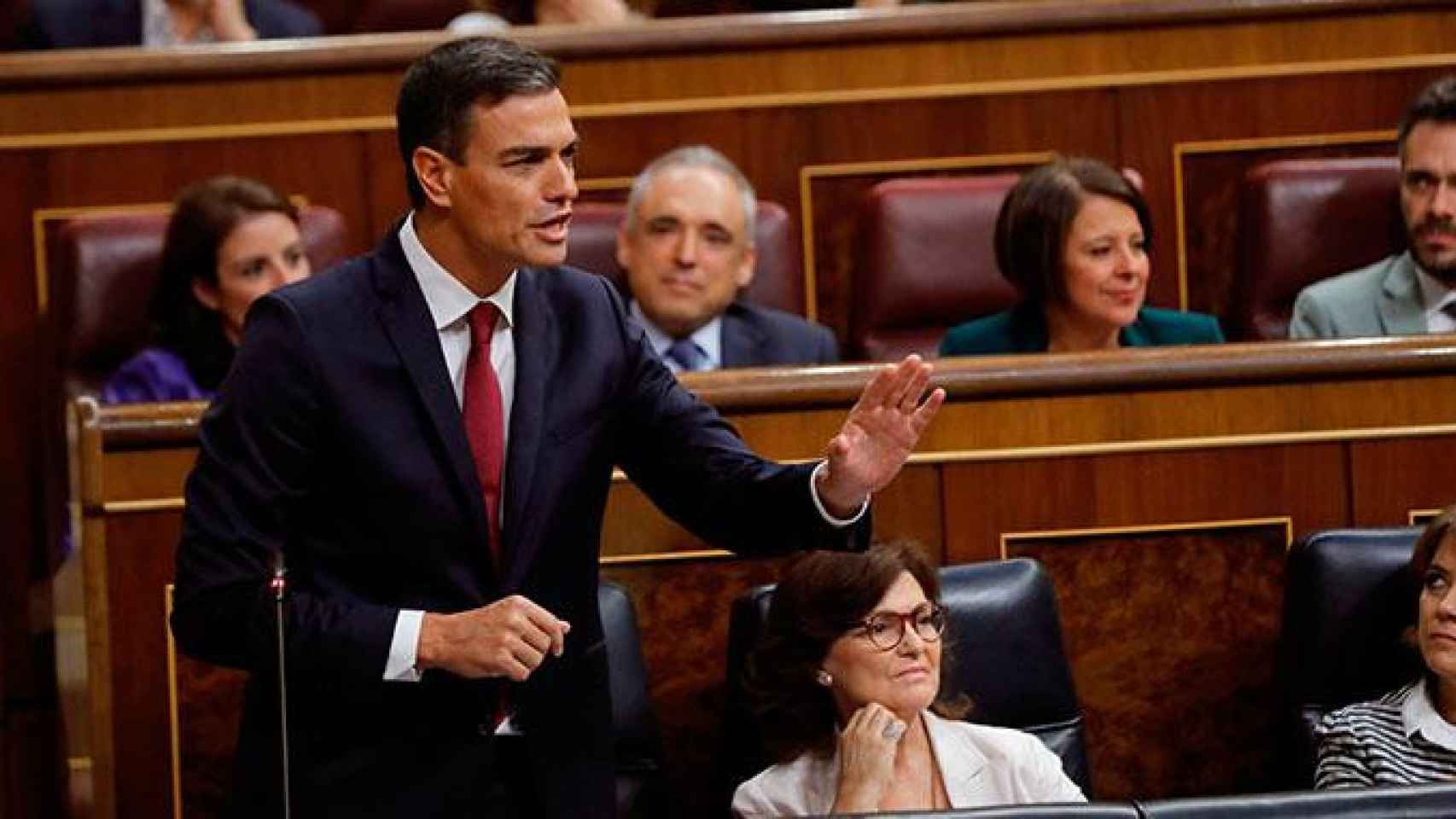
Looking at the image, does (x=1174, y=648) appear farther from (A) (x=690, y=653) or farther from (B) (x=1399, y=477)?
(A) (x=690, y=653)

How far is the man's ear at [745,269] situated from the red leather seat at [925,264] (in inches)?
4.0

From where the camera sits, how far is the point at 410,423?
3.63ft

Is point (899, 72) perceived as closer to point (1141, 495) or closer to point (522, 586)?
point (1141, 495)

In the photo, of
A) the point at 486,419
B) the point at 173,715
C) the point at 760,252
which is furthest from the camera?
the point at 760,252

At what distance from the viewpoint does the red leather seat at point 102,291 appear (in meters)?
1.93

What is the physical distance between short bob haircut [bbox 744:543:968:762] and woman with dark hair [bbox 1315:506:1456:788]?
21 centimetres

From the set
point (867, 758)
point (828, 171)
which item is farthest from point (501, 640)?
point (828, 171)

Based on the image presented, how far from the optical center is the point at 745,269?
1.95 m

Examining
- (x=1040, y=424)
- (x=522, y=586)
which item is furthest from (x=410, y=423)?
(x=1040, y=424)

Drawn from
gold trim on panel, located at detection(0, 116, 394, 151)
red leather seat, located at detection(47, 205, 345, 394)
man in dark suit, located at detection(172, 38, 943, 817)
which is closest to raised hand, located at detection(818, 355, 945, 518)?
man in dark suit, located at detection(172, 38, 943, 817)

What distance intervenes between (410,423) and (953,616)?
16.2 inches

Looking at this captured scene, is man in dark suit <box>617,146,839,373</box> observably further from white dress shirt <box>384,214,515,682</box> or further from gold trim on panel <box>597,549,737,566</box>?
white dress shirt <box>384,214,515,682</box>

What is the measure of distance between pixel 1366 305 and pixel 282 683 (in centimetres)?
104

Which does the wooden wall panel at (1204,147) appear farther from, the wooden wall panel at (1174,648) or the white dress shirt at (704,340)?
the wooden wall panel at (1174,648)
